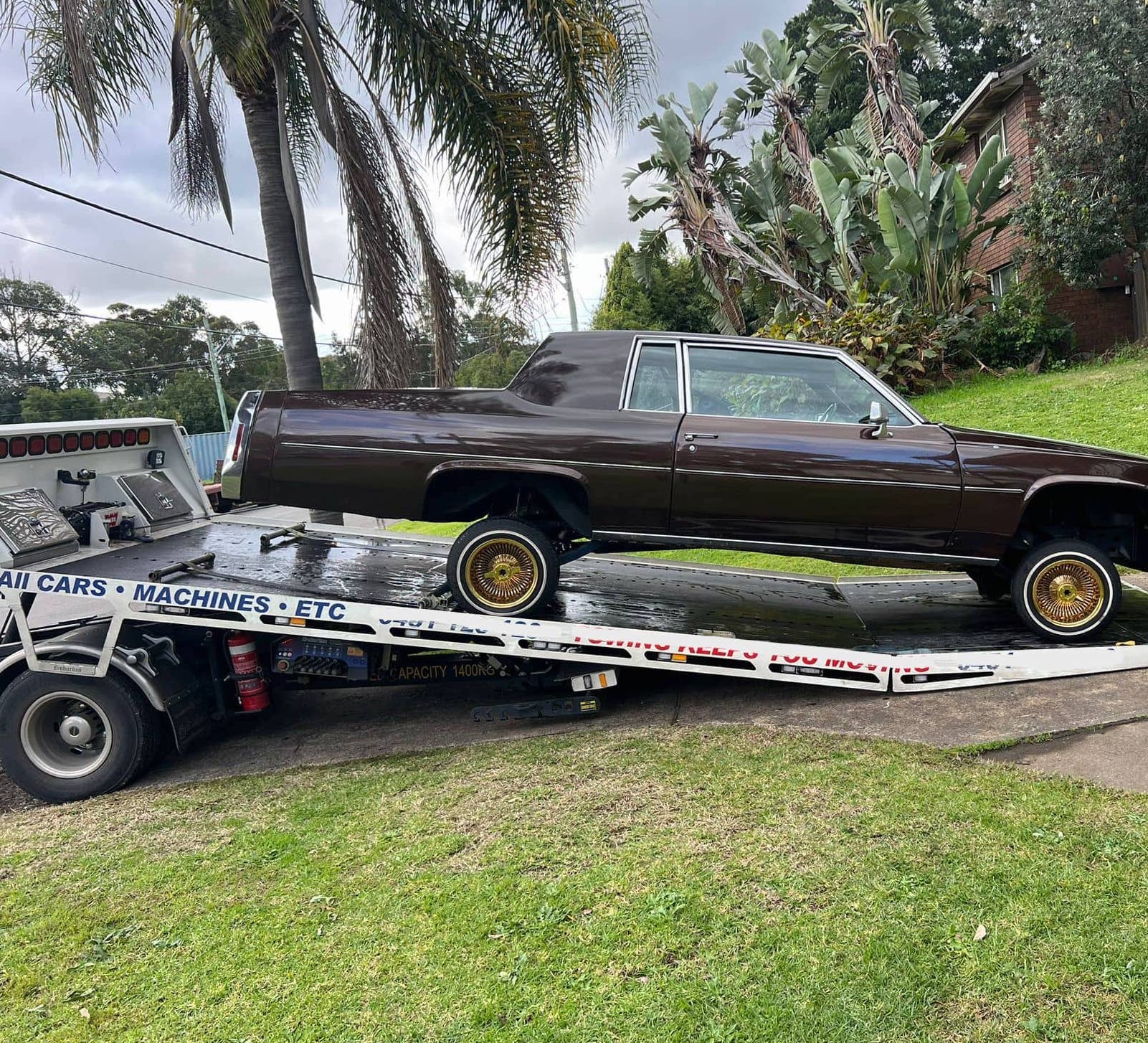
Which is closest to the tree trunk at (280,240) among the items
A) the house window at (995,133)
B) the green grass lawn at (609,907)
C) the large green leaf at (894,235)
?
the green grass lawn at (609,907)

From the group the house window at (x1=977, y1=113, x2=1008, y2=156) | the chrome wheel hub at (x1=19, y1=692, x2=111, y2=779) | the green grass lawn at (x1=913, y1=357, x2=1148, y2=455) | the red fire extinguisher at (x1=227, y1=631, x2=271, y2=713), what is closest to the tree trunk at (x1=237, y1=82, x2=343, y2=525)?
the red fire extinguisher at (x1=227, y1=631, x2=271, y2=713)

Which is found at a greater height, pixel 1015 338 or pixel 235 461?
pixel 1015 338

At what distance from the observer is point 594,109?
717cm

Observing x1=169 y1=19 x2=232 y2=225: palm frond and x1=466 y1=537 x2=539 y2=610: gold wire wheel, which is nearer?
x1=466 y1=537 x2=539 y2=610: gold wire wheel

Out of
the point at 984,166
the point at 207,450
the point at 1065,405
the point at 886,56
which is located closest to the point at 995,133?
the point at 886,56

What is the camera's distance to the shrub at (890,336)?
44.4 ft

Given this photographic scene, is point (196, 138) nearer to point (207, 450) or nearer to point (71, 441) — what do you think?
point (71, 441)

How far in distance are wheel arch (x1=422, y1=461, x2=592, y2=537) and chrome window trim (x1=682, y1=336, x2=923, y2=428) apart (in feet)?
2.59

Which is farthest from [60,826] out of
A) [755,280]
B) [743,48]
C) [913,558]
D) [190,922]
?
[743,48]

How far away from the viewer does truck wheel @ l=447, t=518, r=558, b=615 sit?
4.68 m

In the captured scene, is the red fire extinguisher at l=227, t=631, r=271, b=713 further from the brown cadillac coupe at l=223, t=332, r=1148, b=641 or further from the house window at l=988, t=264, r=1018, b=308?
the house window at l=988, t=264, r=1018, b=308

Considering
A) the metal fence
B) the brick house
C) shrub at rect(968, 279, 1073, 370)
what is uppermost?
the brick house

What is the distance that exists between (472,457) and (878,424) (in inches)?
88.6

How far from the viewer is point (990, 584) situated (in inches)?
233
